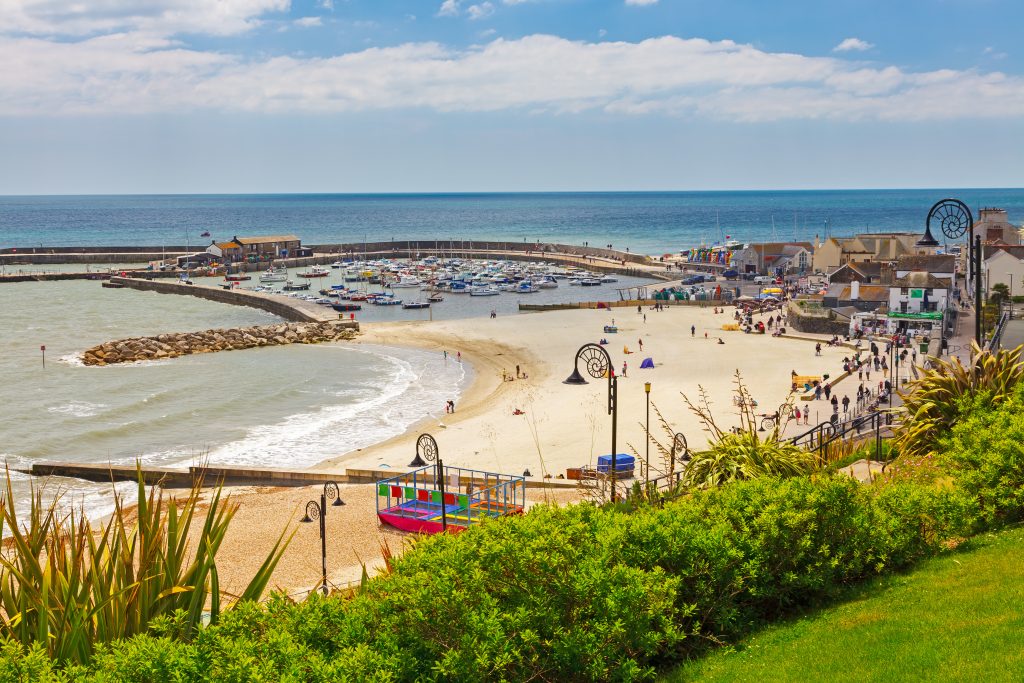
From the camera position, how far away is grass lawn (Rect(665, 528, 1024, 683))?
24.3 ft

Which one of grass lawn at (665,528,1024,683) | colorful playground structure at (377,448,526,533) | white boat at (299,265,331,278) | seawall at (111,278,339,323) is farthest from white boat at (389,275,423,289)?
grass lawn at (665,528,1024,683)

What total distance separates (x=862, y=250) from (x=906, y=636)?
7876 cm

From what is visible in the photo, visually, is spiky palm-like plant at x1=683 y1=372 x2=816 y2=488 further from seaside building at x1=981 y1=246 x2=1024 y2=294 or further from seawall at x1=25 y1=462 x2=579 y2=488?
seaside building at x1=981 y1=246 x2=1024 y2=294

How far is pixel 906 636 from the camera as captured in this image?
26.5 feet

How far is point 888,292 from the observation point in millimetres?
57812

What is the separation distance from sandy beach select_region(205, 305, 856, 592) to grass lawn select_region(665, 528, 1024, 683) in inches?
117

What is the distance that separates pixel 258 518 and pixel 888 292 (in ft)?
150

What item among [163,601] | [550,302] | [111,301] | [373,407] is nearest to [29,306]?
[111,301]

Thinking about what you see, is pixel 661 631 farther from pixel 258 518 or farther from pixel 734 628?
pixel 258 518

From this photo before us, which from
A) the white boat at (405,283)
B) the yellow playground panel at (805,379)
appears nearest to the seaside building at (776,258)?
the white boat at (405,283)

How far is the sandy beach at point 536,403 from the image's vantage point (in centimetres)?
2272

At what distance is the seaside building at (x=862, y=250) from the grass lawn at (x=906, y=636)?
67810mm

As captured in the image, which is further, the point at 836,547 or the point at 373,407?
the point at 373,407

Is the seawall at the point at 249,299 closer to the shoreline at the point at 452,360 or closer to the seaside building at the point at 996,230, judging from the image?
the shoreline at the point at 452,360
